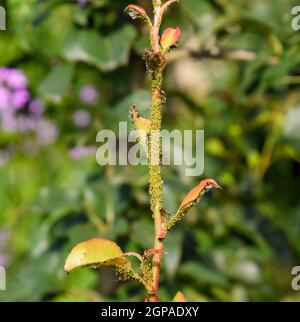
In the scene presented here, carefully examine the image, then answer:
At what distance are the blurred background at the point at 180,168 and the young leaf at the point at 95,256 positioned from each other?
515 millimetres

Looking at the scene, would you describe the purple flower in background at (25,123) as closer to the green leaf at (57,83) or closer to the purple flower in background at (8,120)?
the purple flower in background at (8,120)

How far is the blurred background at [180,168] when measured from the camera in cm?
142

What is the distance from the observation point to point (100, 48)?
4.67 ft

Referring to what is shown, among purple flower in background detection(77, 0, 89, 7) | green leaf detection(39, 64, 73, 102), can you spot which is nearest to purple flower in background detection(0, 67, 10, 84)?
green leaf detection(39, 64, 73, 102)

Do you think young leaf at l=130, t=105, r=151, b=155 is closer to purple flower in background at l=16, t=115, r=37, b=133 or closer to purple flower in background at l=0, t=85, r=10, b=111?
purple flower in background at l=0, t=85, r=10, b=111

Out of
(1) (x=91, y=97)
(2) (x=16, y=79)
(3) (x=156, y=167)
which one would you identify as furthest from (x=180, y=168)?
(3) (x=156, y=167)

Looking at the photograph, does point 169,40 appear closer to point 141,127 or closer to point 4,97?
point 141,127

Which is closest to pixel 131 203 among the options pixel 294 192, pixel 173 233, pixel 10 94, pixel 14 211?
pixel 173 233

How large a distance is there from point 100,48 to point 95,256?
2.88 ft

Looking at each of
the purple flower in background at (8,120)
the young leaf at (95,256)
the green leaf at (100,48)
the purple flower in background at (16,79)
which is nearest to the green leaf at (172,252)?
the green leaf at (100,48)

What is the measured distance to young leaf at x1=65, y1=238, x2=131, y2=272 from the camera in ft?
2.01

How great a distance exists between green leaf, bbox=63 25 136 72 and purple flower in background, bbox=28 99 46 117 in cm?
95

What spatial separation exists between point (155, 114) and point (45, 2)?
977mm

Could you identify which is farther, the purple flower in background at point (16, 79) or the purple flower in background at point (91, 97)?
the purple flower in background at point (91, 97)
